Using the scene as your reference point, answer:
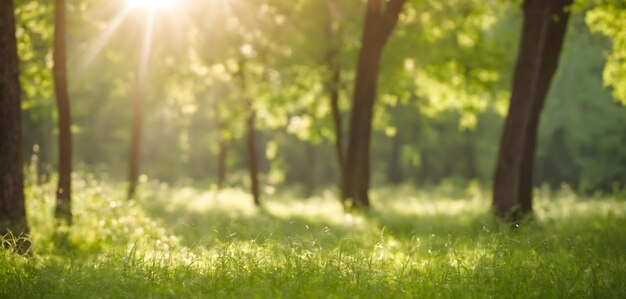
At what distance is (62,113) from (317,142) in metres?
13.3

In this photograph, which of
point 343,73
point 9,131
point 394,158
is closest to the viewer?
point 9,131

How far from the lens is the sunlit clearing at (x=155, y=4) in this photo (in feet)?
70.8

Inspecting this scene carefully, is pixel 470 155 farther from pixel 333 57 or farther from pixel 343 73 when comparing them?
pixel 333 57

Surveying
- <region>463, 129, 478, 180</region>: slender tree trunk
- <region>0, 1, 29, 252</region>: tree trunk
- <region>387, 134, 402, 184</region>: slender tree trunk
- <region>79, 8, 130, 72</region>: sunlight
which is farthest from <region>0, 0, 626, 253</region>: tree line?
<region>463, 129, 478, 180</region>: slender tree trunk

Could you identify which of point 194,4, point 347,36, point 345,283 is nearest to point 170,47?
point 194,4

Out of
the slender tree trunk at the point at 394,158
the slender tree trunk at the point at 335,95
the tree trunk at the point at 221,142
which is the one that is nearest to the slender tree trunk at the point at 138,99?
the slender tree trunk at the point at 335,95

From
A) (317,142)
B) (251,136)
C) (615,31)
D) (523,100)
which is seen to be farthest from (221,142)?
(615,31)

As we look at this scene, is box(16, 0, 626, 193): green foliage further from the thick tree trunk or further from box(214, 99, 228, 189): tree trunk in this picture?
the thick tree trunk

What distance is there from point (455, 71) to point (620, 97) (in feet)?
18.2

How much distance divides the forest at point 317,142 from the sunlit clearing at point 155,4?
0.10m

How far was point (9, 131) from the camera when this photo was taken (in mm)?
10133

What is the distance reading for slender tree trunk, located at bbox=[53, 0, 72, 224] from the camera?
13242mm

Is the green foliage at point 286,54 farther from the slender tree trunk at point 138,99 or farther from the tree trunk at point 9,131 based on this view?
the tree trunk at point 9,131

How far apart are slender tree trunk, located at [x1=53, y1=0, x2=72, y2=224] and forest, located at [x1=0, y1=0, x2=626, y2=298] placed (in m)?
0.03
